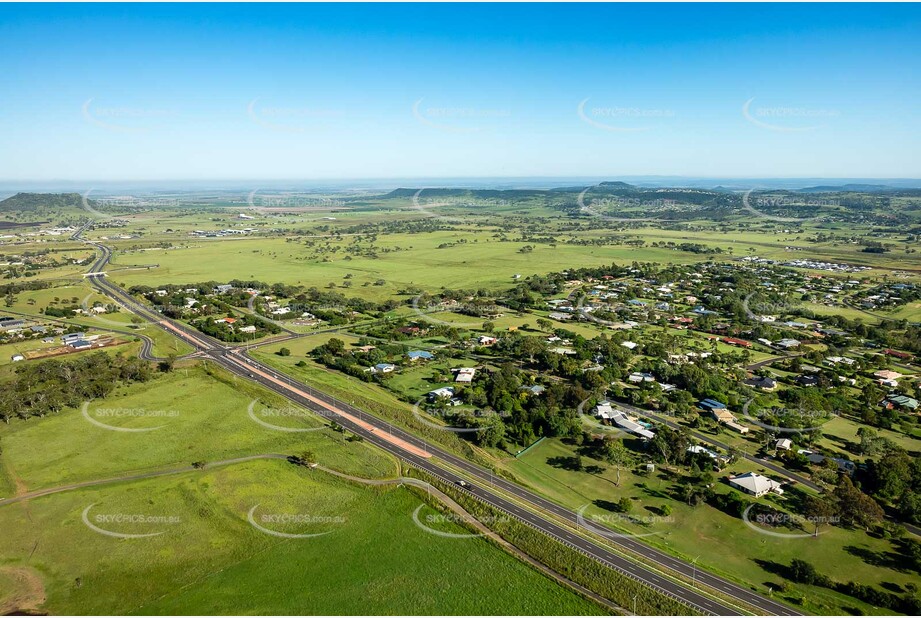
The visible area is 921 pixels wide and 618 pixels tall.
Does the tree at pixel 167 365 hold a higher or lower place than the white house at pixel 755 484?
higher

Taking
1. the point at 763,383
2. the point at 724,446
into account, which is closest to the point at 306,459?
the point at 724,446

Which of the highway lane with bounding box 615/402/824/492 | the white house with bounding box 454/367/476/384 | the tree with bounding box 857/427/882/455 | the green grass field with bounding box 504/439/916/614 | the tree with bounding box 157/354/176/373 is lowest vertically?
the green grass field with bounding box 504/439/916/614

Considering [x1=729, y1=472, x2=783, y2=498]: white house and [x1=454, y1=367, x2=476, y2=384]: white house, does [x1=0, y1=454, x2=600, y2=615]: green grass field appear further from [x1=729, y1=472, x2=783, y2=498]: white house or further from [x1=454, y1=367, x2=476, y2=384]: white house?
[x1=454, y1=367, x2=476, y2=384]: white house

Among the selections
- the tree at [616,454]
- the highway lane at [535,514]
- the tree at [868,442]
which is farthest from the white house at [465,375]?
the tree at [868,442]

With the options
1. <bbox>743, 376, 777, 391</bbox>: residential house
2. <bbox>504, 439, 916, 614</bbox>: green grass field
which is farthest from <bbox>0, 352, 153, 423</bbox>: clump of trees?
<bbox>743, 376, 777, 391</bbox>: residential house

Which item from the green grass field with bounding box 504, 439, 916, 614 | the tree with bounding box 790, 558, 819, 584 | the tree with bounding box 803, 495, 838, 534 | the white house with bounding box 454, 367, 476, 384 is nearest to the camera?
the tree with bounding box 790, 558, 819, 584

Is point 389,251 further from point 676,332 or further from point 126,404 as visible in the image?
point 126,404

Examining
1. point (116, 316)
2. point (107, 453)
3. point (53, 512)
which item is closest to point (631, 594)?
point (53, 512)

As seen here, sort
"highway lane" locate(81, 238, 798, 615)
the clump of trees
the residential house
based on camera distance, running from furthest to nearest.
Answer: the residential house < the clump of trees < "highway lane" locate(81, 238, 798, 615)

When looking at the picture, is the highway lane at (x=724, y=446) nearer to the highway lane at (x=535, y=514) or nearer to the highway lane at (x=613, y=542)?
the highway lane at (x=613, y=542)
